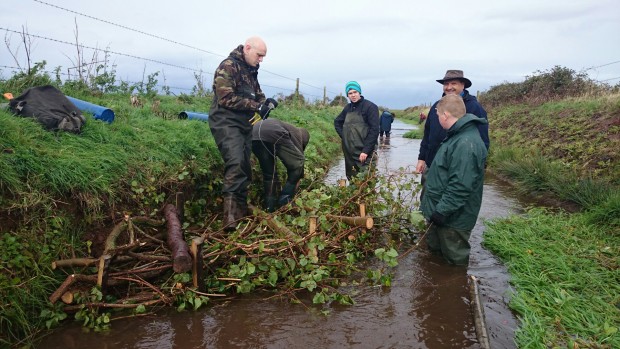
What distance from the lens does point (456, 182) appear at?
4082 mm

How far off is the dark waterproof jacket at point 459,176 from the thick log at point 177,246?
2502 millimetres

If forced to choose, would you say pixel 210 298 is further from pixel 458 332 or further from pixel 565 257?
pixel 565 257

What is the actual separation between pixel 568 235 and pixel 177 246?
15.7 ft

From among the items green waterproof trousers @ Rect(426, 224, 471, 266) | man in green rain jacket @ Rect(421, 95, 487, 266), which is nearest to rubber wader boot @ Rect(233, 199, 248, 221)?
man in green rain jacket @ Rect(421, 95, 487, 266)

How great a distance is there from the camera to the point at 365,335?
10.8ft

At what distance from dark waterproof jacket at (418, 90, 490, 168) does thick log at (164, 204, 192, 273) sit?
335 cm

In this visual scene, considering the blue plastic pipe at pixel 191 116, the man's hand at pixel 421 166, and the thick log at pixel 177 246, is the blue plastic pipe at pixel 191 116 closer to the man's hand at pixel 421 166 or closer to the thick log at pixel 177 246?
the thick log at pixel 177 246

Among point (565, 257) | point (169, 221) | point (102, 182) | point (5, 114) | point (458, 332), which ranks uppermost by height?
point (5, 114)

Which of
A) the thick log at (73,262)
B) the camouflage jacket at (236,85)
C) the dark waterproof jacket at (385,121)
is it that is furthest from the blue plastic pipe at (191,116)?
the dark waterproof jacket at (385,121)

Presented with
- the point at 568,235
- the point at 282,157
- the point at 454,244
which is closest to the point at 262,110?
the point at 282,157

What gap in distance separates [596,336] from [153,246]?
3902mm

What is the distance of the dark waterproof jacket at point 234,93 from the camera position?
4.69m

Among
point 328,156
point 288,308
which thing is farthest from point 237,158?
point 328,156

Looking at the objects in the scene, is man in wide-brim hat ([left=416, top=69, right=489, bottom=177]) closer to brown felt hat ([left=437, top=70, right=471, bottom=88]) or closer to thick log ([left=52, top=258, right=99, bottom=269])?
brown felt hat ([left=437, top=70, right=471, bottom=88])
